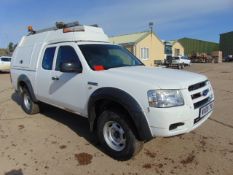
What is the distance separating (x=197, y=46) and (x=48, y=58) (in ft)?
227

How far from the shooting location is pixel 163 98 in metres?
3.75

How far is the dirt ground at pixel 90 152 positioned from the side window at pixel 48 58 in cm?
147

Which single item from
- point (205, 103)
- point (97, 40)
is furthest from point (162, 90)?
point (97, 40)

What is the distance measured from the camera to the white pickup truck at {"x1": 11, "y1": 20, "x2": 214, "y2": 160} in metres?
3.81

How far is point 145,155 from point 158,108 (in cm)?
128

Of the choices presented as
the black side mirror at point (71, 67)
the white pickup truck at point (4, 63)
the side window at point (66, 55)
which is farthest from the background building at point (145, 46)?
the black side mirror at point (71, 67)

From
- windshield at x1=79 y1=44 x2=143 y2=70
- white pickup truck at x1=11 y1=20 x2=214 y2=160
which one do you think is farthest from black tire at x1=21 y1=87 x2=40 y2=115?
windshield at x1=79 y1=44 x2=143 y2=70

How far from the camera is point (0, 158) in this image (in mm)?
4543

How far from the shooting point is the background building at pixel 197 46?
230ft

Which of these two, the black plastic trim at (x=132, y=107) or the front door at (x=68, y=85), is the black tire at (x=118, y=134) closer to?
the black plastic trim at (x=132, y=107)

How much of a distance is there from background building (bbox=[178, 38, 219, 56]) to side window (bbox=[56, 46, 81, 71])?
67.9m

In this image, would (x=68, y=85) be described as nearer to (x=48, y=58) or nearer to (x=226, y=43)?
(x=48, y=58)

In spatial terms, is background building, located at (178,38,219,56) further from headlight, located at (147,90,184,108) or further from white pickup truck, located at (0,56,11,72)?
headlight, located at (147,90,184,108)

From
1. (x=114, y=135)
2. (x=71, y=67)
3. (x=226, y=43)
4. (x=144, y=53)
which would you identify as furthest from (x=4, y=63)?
(x=226, y=43)
